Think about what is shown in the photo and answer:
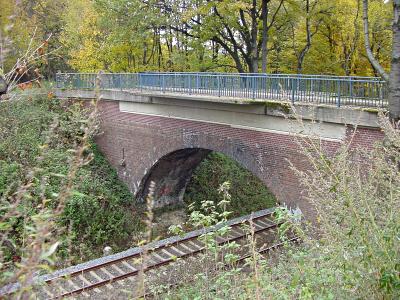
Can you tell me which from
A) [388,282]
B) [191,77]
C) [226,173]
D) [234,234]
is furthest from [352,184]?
[226,173]

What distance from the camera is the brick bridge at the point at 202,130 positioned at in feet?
29.1

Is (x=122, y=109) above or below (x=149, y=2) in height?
below

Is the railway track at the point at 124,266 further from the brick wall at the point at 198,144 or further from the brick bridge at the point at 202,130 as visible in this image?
the brick bridge at the point at 202,130

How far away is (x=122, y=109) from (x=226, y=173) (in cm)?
546

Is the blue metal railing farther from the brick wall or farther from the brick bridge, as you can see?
the brick wall

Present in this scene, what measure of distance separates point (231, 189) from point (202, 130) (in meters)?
5.62

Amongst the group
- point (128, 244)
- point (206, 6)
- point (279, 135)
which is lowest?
point (128, 244)

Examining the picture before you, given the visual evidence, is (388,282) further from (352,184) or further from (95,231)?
(95,231)

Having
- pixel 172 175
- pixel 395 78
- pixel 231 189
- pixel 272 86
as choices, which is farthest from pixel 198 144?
pixel 395 78

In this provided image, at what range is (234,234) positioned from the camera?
43.1 feet

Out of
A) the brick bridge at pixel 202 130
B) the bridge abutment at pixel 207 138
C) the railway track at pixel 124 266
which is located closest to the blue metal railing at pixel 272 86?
the brick bridge at pixel 202 130

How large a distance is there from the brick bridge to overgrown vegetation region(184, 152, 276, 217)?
2.60ft

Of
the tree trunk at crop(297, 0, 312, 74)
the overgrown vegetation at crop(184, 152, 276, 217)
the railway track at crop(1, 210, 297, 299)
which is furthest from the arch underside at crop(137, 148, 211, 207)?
the tree trunk at crop(297, 0, 312, 74)

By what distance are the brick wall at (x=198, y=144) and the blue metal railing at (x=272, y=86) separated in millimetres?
767
